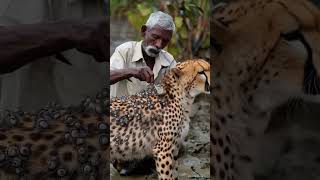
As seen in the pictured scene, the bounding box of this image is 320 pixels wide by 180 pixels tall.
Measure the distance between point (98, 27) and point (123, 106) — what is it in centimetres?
130

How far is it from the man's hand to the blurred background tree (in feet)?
6.38

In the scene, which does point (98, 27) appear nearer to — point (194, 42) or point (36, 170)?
point (36, 170)

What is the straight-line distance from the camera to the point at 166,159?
3438mm

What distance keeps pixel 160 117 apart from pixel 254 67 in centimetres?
137

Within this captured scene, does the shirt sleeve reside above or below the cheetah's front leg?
above

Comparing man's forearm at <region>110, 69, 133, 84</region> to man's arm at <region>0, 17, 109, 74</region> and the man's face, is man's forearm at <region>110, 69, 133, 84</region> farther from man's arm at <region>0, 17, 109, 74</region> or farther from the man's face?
man's arm at <region>0, 17, 109, 74</region>

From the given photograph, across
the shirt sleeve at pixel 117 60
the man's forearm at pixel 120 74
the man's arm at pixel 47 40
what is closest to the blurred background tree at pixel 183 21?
the shirt sleeve at pixel 117 60

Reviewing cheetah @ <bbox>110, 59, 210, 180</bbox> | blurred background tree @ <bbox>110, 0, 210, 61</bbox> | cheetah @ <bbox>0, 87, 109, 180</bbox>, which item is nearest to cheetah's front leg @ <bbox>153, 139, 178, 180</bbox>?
cheetah @ <bbox>110, 59, 210, 180</bbox>

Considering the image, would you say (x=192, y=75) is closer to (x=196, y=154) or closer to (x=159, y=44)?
(x=159, y=44)

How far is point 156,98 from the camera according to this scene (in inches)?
140

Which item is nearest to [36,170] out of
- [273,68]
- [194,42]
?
[273,68]

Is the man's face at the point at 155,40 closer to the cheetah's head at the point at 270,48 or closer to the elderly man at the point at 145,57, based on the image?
the elderly man at the point at 145,57

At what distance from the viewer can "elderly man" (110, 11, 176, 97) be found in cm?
334

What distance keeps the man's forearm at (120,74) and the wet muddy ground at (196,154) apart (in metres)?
0.75
